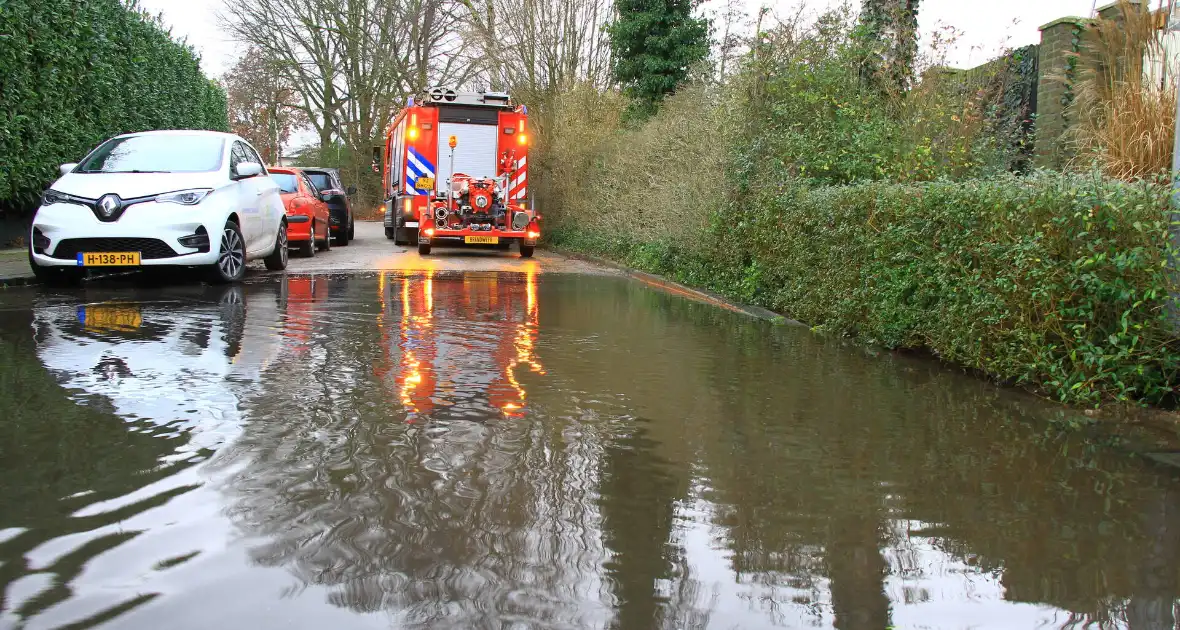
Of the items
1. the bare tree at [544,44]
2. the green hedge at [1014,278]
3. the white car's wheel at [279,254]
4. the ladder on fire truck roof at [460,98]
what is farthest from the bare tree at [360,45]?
the green hedge at [1014,278]

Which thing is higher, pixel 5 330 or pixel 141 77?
pixel 141 77

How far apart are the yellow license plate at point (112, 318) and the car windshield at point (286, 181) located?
8946 millimetres

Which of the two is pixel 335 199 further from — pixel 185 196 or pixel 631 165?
pixel 185 196

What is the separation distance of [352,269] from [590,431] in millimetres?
11635

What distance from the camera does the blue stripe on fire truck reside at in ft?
68.6

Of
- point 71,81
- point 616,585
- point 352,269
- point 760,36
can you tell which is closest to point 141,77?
point 71,81

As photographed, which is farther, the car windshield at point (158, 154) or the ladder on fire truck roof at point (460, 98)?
the ladder on fire truck roof at point (460, 98)

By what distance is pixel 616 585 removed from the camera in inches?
129

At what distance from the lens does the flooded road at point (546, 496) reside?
3.13m

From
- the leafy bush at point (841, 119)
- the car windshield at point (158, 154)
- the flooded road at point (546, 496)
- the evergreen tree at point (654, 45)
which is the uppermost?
the evergreen tree at point (654, 45)

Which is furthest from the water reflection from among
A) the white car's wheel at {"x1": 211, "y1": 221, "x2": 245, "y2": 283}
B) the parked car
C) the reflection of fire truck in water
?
Result: the parked car

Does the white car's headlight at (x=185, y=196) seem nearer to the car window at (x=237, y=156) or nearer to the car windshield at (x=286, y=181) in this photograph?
the car window at (x=237, y=156)

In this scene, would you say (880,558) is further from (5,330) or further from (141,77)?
(141,77)

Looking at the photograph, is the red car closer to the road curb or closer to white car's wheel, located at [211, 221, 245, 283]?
white car's wheel, located at [211, 221, 245, 283]
